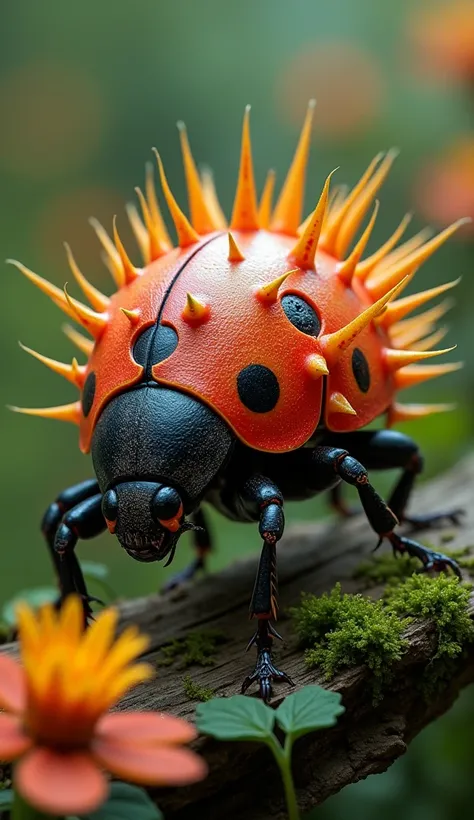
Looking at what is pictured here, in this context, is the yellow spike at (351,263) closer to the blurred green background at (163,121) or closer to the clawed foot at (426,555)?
the clawed foot at (426,555)

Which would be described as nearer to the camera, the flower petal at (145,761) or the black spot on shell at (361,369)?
the flower petal at (145,761)

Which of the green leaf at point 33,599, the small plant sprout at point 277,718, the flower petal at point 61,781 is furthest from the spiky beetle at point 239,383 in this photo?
the flower petal at point 61,781

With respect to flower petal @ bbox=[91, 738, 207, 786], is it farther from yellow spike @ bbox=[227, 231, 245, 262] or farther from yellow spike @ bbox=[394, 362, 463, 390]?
yellow spike @ bbox=[394, 362, 463, 390]

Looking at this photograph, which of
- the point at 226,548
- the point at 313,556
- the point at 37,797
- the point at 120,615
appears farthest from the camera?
the point at 226,548

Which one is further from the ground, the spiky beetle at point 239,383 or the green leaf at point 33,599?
the spiky beetle at point 239,383

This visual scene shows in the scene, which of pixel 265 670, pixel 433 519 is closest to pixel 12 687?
pixel 265 670

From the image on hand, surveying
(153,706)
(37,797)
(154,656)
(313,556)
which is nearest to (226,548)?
(313,556)

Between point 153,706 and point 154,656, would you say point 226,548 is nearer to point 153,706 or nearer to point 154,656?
point 154,656
